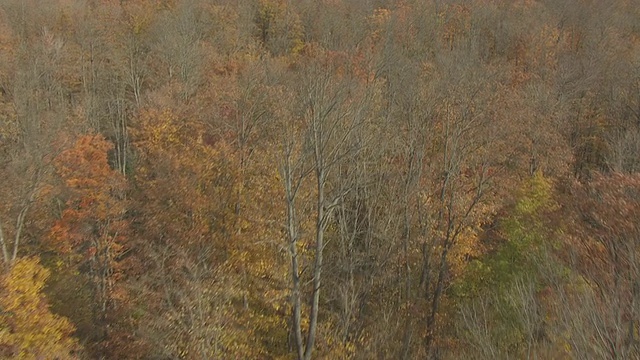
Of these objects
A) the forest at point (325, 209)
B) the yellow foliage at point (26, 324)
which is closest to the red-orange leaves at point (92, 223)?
the forest at point (325, 209)

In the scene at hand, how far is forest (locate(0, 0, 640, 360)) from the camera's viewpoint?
12.2 m

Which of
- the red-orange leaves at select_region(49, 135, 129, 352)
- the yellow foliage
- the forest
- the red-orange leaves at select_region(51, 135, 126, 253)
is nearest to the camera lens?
the yellow foliage

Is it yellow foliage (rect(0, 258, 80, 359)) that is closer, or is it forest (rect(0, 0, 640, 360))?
yellow foliage (rect(0, 258, 80, 359))

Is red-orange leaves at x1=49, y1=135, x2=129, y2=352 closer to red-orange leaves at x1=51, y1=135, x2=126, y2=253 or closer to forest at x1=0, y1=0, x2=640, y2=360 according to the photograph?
red-orange leaves at x1=51, y1=135, x2=126, y2=253

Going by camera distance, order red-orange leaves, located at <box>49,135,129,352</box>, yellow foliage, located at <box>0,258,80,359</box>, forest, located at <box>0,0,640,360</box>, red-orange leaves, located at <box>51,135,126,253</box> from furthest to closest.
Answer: red-orange leaves, located at <box>51,135,126,253</box> < red-orange leaves, located at <box>49,135,129,352</box> < forest, located at <box>0,0,640,360</box> < yellow foliage, located at <box>0,258,80,359</box>

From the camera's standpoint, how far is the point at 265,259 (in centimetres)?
1602

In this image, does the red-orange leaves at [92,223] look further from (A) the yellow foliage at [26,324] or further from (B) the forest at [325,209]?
(A) the yellow foliage at [26,324]

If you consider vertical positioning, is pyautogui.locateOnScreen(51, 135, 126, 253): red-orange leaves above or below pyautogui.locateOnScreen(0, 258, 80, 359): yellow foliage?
below

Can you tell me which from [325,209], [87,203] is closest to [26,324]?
[325,209]

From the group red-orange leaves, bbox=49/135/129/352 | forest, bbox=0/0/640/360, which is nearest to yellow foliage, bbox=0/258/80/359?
forest, bbox=0/0/640/360

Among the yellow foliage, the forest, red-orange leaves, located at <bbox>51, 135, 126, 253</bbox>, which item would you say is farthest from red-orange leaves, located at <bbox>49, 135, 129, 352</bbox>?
the yellow foliage

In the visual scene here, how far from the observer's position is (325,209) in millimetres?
16375

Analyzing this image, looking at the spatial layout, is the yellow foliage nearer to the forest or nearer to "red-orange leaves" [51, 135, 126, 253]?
the forest

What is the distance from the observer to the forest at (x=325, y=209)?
12234 millimetres
